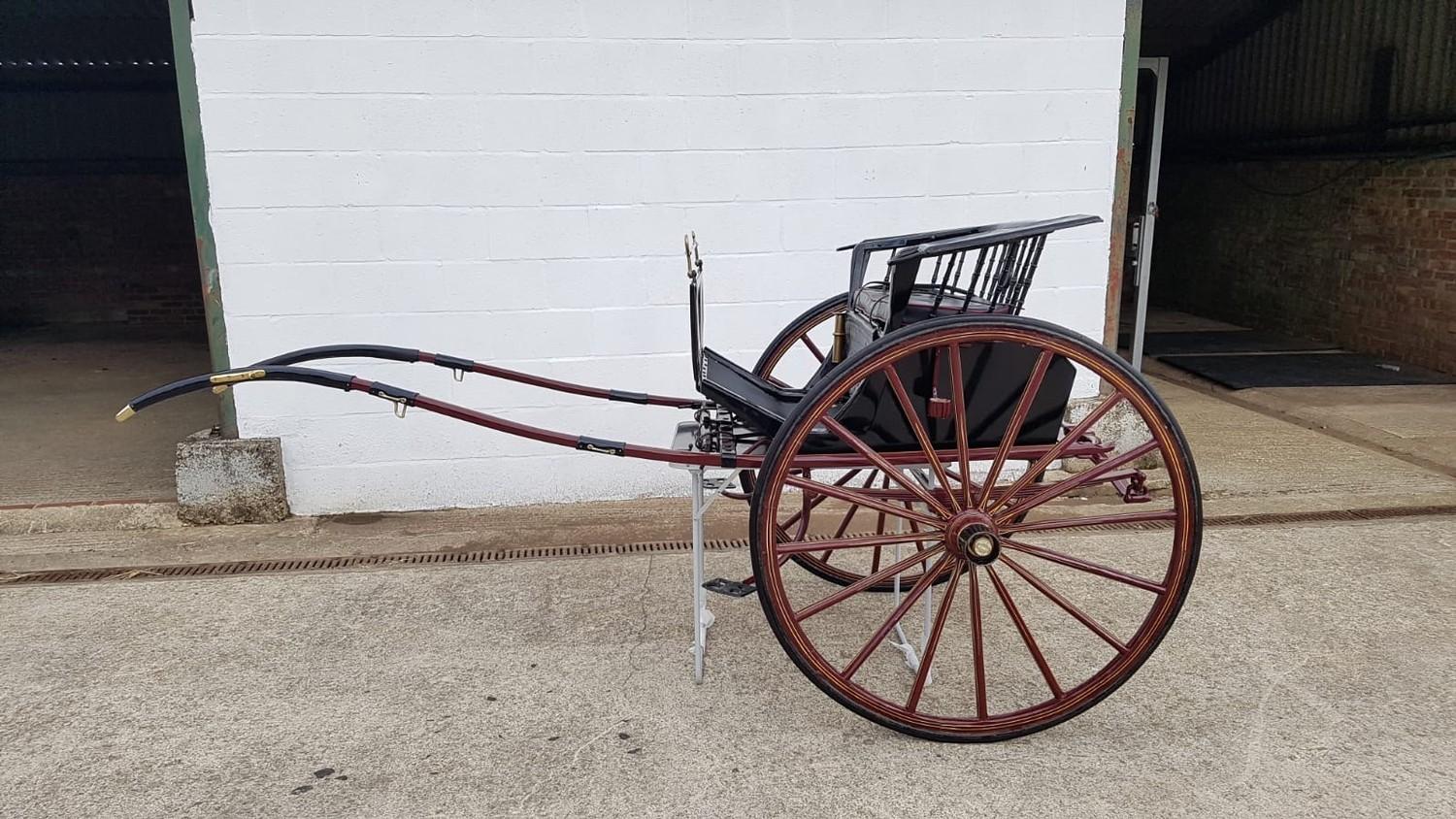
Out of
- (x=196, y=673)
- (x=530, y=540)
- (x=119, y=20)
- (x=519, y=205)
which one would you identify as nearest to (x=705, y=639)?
(x=530, y=540)

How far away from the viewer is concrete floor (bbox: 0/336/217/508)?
192 inches

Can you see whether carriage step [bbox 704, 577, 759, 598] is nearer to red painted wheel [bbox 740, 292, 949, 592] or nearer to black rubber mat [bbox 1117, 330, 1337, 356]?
red painted wheel [bbox 740, 292, 949, 592]

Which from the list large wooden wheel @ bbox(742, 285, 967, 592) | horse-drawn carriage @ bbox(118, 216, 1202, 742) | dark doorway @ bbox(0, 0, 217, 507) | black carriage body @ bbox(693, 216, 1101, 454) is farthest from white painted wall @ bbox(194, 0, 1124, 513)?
dark doorway @ bbox(0, 0, 217, 507)

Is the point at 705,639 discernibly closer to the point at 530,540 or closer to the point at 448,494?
the point at 530,540

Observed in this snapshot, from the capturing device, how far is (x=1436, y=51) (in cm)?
726

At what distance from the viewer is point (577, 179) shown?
4.48 meters

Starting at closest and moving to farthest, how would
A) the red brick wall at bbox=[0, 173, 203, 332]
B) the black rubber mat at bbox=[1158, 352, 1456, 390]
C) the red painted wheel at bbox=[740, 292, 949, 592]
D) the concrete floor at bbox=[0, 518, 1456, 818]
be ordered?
the concrete floor at bbox=[0, 518, 1456, 818], the red painted wheel at bbox=[740, 292, 949, 592], the black rubber mat at bbox=[1158, 352, 1456, 390], the red brick wall at bbox=[0, 173, 203, 332]

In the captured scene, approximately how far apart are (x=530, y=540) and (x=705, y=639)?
1.27m

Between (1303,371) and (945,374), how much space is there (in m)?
5.98

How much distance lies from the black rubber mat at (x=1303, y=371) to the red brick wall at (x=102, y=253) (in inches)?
362

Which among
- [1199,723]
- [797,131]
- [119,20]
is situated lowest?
[1199,723]

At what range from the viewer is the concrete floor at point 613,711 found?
8.31ft

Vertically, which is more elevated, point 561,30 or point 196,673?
point 561,30

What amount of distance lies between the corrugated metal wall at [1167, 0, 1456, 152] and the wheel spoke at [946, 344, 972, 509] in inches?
259
